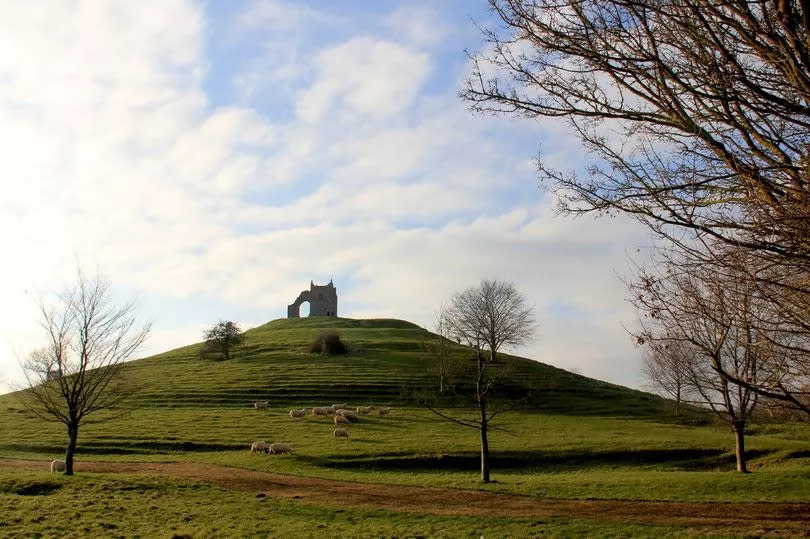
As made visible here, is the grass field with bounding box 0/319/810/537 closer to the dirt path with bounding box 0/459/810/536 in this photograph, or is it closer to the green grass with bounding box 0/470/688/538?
the green grass with bounding box 0/470/688/538

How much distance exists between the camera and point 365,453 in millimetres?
33969

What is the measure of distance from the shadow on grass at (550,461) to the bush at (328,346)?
47.4 m

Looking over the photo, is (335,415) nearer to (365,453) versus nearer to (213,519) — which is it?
(365,453)

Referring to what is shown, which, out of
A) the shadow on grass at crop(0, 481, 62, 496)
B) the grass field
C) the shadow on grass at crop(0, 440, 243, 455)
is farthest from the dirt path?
the shadow on grass at crop(0, 440, 243, 455)

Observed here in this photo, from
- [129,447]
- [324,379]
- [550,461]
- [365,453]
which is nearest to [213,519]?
[365,453]

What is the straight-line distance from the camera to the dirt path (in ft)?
56.9

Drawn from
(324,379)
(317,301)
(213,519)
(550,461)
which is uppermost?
(317,301)

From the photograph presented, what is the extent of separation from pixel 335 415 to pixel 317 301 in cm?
9555

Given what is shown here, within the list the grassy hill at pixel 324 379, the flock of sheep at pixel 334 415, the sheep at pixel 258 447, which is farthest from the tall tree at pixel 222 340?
the sheep at pixel 258 447

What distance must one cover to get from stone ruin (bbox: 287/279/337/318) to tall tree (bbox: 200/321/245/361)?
5776cm

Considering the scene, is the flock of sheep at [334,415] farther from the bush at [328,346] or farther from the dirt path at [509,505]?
the bush at [328,346]

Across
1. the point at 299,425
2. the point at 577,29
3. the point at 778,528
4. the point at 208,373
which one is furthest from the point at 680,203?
the point at 208,373

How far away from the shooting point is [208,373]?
68438 mm

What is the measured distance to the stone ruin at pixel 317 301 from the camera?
140m
